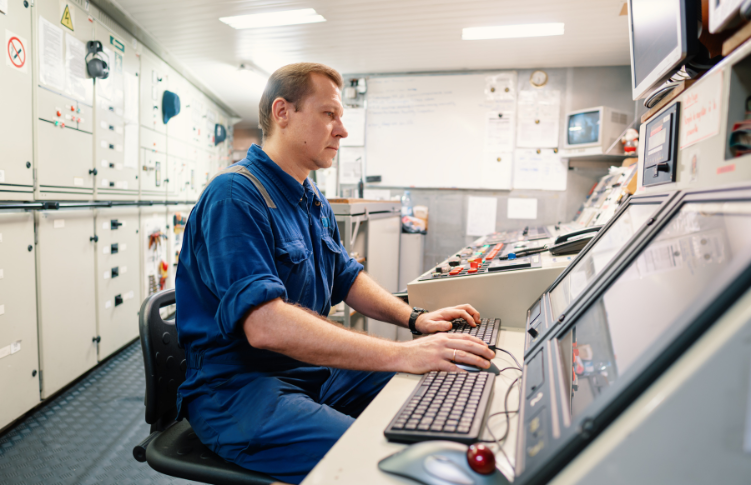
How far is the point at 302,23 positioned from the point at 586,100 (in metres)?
2.59

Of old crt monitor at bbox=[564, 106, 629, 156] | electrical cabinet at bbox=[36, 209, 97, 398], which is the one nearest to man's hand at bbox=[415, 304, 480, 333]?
electrical cabinet at bbox=[36, 209, 97, 398]

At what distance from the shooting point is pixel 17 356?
2137 millimetres

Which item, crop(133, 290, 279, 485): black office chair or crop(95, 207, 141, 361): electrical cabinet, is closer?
crop(133, 290, 279, 485): black office chair

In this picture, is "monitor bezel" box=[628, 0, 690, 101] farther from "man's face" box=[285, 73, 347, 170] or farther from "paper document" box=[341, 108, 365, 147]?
"paper document" box=[341, 108, 365, 147]

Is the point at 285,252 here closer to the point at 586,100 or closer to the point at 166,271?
the point at 166,271

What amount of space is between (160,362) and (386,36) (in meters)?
3.09

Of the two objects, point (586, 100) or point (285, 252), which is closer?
point (285, 252)

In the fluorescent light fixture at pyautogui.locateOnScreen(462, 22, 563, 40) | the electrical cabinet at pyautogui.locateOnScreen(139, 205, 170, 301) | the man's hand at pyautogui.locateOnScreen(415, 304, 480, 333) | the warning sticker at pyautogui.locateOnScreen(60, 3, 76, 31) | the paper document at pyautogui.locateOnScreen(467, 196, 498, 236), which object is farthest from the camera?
the paper document at pyautogui.locateOnScreen(467, 196, 498, 236)

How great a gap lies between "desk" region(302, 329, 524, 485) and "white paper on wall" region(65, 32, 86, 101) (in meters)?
2.73

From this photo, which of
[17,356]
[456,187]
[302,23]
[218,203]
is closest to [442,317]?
[218,203]

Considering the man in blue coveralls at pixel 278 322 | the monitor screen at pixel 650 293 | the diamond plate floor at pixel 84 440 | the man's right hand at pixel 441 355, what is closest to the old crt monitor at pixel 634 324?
the monitor screen at pixel 650 293

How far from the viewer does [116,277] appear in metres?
3.15

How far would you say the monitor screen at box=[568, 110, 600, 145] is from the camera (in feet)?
11.2

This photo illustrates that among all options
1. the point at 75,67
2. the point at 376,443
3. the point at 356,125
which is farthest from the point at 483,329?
the point at 356,125
